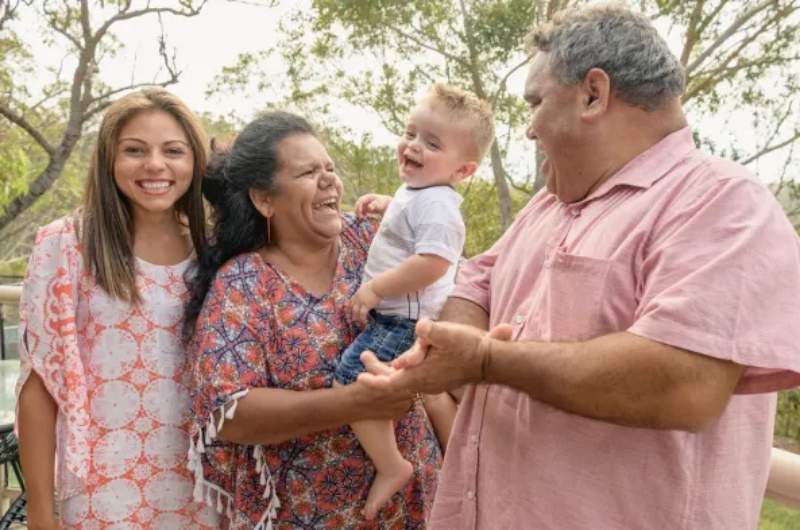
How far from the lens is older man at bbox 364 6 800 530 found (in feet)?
3.64

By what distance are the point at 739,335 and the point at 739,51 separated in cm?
761

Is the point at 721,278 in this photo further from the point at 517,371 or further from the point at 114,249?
the point at 114,249

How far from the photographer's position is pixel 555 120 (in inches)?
52.6

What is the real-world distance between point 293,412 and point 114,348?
0.46 meters

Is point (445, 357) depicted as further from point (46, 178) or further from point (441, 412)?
point (46, 178)

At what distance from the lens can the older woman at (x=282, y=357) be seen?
1.68 metres

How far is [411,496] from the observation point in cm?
192

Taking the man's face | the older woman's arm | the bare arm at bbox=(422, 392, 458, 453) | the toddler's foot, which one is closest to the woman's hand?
the older woman's arm

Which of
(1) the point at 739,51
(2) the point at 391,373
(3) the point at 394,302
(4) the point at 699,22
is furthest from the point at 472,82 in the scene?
(2) the point at 391,373

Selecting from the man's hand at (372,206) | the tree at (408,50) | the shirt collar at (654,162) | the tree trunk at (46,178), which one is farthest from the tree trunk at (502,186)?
the shirt collar at (654,162)

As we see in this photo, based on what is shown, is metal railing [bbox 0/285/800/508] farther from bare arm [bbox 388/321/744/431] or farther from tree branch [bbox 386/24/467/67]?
tree branch [bbox 386/24/467/67]

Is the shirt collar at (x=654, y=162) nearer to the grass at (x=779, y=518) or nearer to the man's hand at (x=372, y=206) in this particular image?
the man's hand at (x=372, y=206)

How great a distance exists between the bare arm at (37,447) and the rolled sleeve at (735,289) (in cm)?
133

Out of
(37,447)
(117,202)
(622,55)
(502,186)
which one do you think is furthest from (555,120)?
(502,186)
